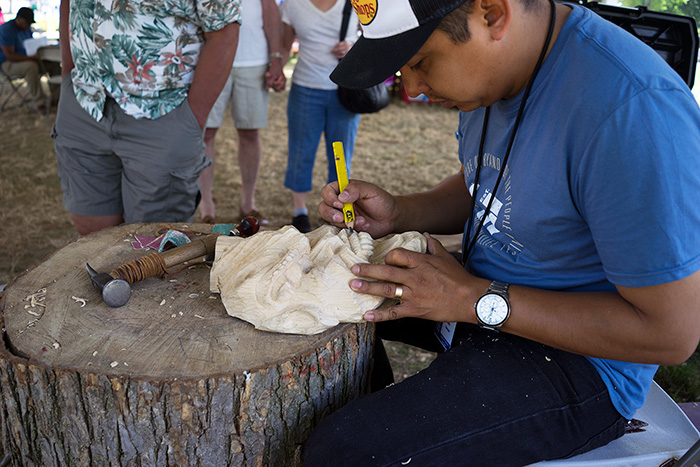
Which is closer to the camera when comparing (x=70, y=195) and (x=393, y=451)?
(x=393, y=451)

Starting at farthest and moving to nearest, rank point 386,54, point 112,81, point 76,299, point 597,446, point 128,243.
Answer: point 112,81
point 128,243
point 76,299
point 597,446
point 386,54

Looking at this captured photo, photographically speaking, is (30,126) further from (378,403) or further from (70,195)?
(378,403)

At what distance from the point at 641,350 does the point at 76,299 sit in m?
1.34

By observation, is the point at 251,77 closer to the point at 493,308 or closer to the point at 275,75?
the point at 275,75

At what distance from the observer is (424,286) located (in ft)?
4.20

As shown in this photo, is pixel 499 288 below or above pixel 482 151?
below

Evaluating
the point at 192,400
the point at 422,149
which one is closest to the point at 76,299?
the point at 192,400

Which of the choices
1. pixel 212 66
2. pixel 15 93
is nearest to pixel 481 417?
pixel 212 66

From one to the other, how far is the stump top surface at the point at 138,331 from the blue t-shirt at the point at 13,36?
6347 millimetres

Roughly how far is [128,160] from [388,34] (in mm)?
1513

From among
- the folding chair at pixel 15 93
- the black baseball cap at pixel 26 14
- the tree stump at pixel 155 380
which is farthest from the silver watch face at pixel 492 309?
the folding chair at pixel 15 93

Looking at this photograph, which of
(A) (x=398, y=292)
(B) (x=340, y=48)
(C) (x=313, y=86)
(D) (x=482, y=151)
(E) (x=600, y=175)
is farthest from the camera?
(C) (x=313, y=86)

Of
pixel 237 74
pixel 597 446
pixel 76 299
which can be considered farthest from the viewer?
pixel 237 74

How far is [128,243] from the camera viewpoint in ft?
5.83
